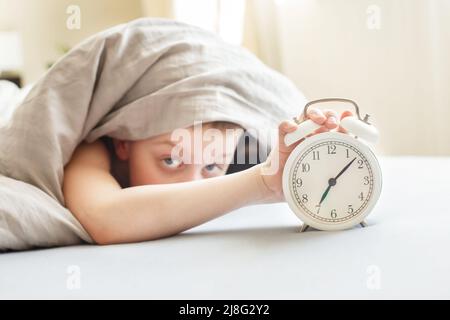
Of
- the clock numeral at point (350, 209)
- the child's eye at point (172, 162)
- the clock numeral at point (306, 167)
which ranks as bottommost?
the child's eye at point (172, 162)

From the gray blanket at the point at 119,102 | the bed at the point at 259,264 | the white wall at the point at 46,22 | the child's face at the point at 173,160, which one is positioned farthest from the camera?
the white wall at the point at 46,22

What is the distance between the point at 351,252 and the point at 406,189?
0.47 metres

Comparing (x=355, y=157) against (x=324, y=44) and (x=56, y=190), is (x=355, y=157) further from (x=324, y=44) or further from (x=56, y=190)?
(x=324, y=44)

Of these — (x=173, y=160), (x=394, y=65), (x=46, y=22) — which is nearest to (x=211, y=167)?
(x=173, y=160)

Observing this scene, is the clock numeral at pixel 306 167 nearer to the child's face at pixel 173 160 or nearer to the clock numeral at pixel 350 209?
the clock numeral at pixel 350 209

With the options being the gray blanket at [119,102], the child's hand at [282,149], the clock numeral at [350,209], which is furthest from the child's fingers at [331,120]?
the gray blanket at [119,102]

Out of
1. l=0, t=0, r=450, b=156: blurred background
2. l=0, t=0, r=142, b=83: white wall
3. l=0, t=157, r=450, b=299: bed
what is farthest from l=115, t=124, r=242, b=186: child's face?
l=0, t=0, r=142, b=83: white wall

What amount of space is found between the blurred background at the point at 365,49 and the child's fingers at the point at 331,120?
73cm

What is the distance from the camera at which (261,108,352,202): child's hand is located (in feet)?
2.43

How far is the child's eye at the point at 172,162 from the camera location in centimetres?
100

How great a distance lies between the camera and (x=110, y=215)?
81cm

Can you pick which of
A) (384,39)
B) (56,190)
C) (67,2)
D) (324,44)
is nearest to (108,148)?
(56,190)

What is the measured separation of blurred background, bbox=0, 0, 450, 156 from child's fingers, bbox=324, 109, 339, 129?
2.39 ft

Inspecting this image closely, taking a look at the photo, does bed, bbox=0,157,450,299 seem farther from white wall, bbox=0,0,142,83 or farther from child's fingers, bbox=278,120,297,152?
white wall, bbox=0,0,142,83
